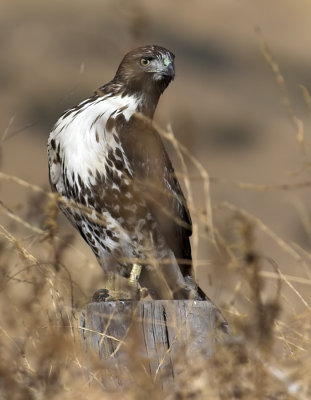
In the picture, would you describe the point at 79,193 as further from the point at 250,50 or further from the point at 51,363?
the point at 250,50

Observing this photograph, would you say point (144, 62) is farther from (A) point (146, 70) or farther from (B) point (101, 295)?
(B) point (101, 295)

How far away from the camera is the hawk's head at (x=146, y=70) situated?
4930 mm

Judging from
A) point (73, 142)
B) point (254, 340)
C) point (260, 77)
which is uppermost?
point (73, 142)

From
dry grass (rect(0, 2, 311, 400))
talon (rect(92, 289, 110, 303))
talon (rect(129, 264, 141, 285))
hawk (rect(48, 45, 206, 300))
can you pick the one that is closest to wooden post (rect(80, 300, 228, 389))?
dry grass (rect(0, 2, 311, 400))

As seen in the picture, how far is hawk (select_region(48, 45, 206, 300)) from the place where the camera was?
4547 millimetres

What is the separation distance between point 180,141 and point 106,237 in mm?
2166

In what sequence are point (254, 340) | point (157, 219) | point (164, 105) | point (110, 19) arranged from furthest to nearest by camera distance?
point (110, 19) → point (157, 219) → point (164, 105) → point (254, 340)

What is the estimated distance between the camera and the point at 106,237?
476 cm

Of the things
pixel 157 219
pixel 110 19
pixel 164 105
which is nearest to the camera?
pixel 164 105

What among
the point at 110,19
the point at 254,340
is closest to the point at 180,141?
the point at 254,340

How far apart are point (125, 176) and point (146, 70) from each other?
698mm

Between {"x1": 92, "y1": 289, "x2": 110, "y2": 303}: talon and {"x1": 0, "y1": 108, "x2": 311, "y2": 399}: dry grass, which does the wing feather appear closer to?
{"x1": 92, "y1": 289, "x2": 110, "y2": 303}: talon

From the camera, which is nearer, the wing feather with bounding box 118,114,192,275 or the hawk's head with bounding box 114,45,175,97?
the wing feather with bounding box 118,114,192,275

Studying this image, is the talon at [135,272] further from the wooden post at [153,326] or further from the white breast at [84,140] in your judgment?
the wooden post at [153,326]
